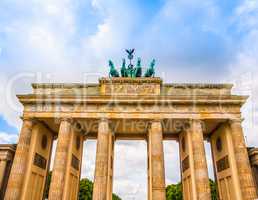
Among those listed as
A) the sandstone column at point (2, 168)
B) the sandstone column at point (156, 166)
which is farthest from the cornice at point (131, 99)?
the sandstone column at point (2, 168)

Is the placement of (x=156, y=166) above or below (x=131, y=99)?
below

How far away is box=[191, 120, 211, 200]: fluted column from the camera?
20906 millimetres

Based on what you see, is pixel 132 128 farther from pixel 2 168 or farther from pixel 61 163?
pixel 2 168

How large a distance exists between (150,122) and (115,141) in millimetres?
9197

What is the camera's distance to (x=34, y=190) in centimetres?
2483

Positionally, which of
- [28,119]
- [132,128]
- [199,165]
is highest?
[132,128]

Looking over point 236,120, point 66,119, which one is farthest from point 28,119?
point 236,120

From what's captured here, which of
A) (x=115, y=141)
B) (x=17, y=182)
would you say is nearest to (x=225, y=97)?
(x=115, y=141)

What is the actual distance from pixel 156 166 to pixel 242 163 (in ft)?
28.8

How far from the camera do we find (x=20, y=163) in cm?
2248

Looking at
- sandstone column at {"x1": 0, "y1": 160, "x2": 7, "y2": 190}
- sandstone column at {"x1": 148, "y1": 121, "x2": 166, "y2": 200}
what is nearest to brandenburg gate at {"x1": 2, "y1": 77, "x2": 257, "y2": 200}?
sandstone column at {"x1": 148, "y1": 121, "x2": 166, "y2": 200}

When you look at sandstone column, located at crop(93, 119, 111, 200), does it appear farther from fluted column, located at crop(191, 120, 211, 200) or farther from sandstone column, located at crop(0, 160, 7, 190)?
sandstone column, located at crop(0, 160, 7, 190)

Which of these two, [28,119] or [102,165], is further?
[28,119]

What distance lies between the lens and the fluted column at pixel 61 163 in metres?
21.4
